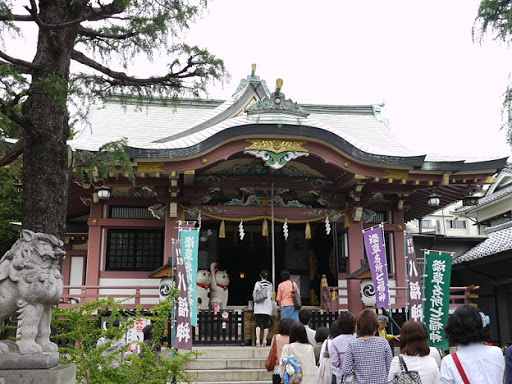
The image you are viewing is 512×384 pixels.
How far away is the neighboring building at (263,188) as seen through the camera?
1138 cm

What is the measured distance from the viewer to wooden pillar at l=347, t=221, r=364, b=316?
12398 mm

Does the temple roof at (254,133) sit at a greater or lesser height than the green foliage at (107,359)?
greater

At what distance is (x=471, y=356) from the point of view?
3.36m

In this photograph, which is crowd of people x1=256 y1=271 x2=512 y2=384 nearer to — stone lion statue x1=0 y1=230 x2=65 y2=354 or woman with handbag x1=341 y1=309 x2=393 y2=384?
woman with handbag x1=341 y1=309 x2=393 y2=384

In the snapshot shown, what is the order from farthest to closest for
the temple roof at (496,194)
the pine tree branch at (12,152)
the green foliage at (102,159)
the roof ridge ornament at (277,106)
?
the temple roof at (496,194), the roof ridge ornament at (277,106), the green foliage at (102,159), the pine tree branch at (12,152)

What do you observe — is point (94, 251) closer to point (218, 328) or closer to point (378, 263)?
point (218, 328)

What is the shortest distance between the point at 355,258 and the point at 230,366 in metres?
4.72

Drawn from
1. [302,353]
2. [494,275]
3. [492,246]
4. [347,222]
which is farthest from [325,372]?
[492,246]

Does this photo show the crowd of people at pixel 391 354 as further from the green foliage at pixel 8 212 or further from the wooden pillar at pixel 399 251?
the green foliage at pixel 8 212

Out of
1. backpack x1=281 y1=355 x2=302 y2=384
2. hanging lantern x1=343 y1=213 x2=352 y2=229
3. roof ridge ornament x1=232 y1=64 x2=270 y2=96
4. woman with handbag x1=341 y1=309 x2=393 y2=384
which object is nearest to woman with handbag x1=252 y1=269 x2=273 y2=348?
hanging lantern x1=343 y1=213 x2=352 y2=229

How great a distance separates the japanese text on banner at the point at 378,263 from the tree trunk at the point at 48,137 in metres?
6.30

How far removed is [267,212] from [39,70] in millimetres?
6996

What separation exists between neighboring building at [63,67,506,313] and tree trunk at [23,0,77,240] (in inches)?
139

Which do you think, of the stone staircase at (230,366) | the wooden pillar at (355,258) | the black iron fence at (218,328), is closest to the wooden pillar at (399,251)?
the wooden pillar at (355,258)
